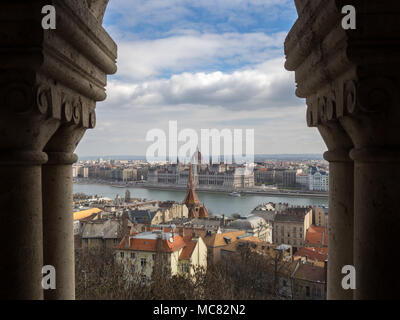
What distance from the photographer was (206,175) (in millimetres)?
36125

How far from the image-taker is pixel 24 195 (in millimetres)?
755

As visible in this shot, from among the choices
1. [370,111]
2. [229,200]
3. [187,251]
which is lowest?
[229,200]

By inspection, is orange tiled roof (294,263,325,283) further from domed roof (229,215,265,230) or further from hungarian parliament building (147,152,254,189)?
→ hungarian parliament building (147,152,254,189)

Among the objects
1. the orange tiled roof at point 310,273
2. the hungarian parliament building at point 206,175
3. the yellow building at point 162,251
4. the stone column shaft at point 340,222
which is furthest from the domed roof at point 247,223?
the hungarian parliament building at point 206,175

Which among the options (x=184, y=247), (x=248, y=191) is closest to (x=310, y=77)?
(x=184, y=247)

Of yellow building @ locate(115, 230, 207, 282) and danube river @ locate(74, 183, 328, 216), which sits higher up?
yellow building @ locate(115, 230, 207, 282)

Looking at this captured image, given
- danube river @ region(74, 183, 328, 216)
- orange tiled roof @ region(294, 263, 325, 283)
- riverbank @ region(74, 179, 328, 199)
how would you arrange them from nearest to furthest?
1. orange tiled roof @ region(294, 263, 325, 283)
2. danube river @ region(74, 183, 328, 216)
3. riverbank @ region(74, 179, 328, 199)

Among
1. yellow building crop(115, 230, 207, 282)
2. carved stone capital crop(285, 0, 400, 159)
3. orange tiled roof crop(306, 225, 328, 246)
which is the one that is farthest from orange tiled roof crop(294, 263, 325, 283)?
carved stone capital crop(285, 0, 400, 159)

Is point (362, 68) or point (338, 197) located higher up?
point (362, 68)

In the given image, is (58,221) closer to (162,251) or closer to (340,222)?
(340,222)

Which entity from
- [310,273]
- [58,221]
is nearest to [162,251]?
[310,273]

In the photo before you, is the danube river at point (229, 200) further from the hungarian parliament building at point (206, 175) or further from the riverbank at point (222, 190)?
the hungarian parliament building at point (206, 175)

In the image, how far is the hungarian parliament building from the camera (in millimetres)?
33531
